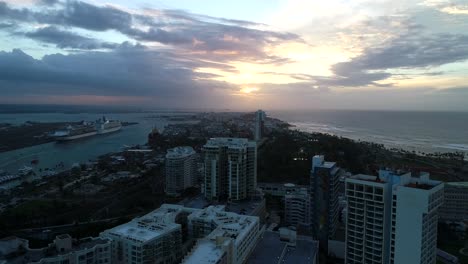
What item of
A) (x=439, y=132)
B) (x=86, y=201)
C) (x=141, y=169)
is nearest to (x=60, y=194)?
(x=86, y=201)

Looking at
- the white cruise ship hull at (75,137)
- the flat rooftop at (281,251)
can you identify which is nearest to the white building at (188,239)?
the flat rooftop at (281,251)

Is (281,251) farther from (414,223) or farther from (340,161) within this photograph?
(340,161)

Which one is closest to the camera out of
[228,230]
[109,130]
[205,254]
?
[205,254]

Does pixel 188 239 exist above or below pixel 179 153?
below

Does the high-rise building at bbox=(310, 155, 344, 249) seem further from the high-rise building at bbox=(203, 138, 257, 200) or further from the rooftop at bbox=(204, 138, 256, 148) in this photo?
the rooftop at bbox=(204, 138, 256, 148)

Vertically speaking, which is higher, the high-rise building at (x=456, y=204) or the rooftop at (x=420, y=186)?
the rooftop at (x=420, y=186)

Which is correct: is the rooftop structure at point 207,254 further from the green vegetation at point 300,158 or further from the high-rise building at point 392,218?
the green vegetation at point 300,158

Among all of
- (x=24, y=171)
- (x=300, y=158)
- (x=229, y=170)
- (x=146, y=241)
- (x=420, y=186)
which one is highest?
(x=420, y=186)

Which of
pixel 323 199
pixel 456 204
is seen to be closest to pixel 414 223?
pixel 323 199
